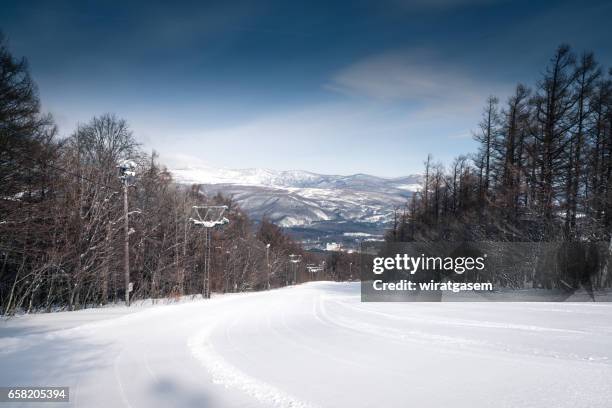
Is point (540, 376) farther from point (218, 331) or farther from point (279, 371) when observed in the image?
point (218, 331)

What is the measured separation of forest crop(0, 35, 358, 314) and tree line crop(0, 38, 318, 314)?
48 mm

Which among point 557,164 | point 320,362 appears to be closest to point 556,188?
point 557,164

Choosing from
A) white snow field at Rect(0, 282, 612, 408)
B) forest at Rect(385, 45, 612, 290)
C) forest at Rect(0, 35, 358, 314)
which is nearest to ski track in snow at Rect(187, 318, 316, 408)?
white snow field at Rect(0, 282, 612, 408)

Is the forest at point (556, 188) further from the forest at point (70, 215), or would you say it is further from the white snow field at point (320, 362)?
the forest at point (70, 215)

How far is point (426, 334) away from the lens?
34.3 feet

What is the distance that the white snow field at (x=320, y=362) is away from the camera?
219 inches

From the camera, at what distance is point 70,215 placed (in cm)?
2078

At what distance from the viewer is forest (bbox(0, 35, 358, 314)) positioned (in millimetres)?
17016

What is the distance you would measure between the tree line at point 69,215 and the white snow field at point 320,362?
6.74m

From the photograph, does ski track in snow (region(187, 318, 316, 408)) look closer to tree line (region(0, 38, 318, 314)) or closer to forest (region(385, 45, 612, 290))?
tree line (region(0, 38, 318, 314))

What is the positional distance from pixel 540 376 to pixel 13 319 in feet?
48.5

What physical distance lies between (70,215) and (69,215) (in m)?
0.06

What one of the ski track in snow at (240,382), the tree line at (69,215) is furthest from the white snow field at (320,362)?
the tree line at (69,215)

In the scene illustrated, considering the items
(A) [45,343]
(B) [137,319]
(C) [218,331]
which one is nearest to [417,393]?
(C) [218,331]
